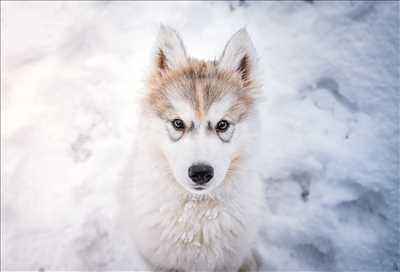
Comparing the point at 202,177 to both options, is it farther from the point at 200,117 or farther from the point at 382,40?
the point at 382,40

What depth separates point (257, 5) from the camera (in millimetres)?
4395

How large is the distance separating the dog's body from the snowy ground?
1.39 ft

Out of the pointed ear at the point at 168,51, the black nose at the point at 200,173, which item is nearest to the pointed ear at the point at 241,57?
the pointed ear at the point at 168,51

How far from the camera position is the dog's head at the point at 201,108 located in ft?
8.16

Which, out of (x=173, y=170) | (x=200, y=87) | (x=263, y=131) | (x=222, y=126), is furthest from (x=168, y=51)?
(x=263, y=131)

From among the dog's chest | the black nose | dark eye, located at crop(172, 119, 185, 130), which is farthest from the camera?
the dog's chest

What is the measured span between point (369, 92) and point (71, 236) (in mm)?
3125

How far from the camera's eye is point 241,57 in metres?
2.85

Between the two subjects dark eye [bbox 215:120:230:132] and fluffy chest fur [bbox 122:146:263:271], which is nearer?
dark eye [bbox 215:120:230:132]

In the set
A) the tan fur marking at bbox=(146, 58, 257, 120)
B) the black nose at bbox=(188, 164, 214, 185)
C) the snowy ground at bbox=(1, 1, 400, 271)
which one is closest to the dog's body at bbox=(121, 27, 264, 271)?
the tan fur marking at bbox=(146, 58, 257, 120)

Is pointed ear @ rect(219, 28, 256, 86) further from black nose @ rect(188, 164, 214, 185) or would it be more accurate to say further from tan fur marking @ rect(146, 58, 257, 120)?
black nose @ rect(188, 164, 214, 185)

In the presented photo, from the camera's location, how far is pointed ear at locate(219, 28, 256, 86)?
107 inches

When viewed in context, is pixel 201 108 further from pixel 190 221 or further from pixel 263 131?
pixel 263 131

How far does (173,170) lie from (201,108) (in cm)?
45
